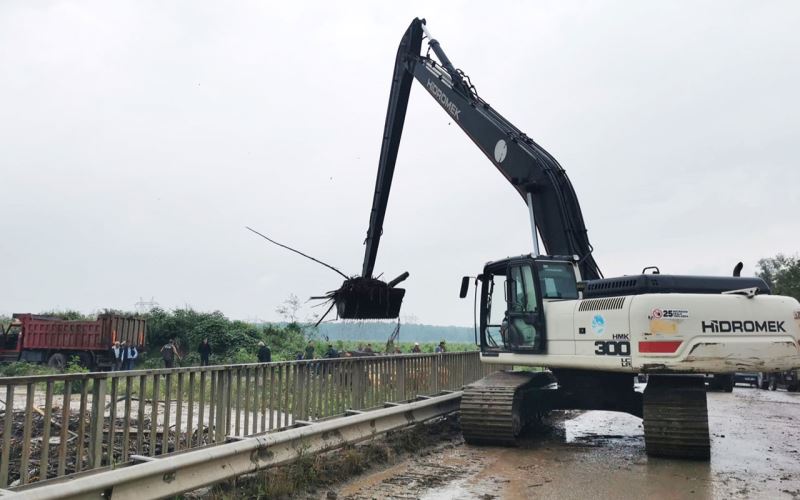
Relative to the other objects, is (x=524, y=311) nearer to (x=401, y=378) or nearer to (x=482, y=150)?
(x=401, y=378)

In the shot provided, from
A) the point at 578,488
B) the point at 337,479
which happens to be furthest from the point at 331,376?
the point at 578,488

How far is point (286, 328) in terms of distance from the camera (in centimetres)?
4109

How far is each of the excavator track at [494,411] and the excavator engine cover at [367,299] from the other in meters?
2.23

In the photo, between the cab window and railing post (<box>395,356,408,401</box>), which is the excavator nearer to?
the cab window

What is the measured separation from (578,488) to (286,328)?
118 feet

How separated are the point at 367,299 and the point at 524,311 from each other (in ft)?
8.82

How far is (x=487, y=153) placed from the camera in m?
11.7

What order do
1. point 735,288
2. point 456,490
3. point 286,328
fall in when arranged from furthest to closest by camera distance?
1. point 286,328
2. point 735,288
3. point 456,490

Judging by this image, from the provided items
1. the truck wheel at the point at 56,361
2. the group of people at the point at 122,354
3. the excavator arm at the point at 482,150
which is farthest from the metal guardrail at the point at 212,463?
the truck wheel at the point at 56,361

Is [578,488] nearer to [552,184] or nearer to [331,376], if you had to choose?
[331,376]

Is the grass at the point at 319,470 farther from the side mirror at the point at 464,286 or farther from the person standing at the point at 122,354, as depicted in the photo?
the person standing at the point at 122,354

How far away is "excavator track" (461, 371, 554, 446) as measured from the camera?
8.57m

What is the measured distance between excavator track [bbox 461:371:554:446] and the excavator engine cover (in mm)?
2228

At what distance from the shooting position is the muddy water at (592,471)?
6.16 m
